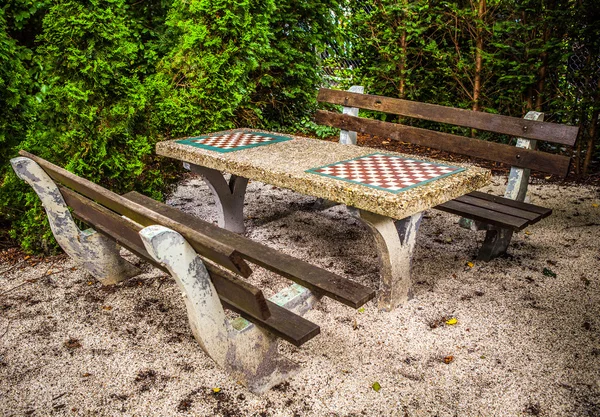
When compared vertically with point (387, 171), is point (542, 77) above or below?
above

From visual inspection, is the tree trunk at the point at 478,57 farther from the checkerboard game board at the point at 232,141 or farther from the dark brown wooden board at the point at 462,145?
the checkerboard game board at the point at 232,141

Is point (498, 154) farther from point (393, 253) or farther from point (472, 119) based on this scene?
point (393, 253)

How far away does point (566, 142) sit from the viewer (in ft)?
10.9

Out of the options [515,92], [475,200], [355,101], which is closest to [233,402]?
[475,200]

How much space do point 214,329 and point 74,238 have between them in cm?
165

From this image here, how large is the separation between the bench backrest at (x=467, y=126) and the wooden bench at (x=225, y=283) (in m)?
1.93

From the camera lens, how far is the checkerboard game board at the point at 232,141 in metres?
3.73

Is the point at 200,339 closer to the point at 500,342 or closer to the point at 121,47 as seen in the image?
the point at 500,342

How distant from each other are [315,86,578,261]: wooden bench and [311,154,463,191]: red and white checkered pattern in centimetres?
40

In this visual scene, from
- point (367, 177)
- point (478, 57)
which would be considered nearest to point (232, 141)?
point (367, 177)

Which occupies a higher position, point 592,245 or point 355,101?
point 355,101

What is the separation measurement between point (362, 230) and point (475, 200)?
113cm

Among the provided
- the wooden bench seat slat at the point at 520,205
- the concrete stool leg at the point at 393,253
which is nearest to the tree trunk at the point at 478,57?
the wooden bench seat slat at the point at 520,205

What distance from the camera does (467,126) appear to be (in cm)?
388
